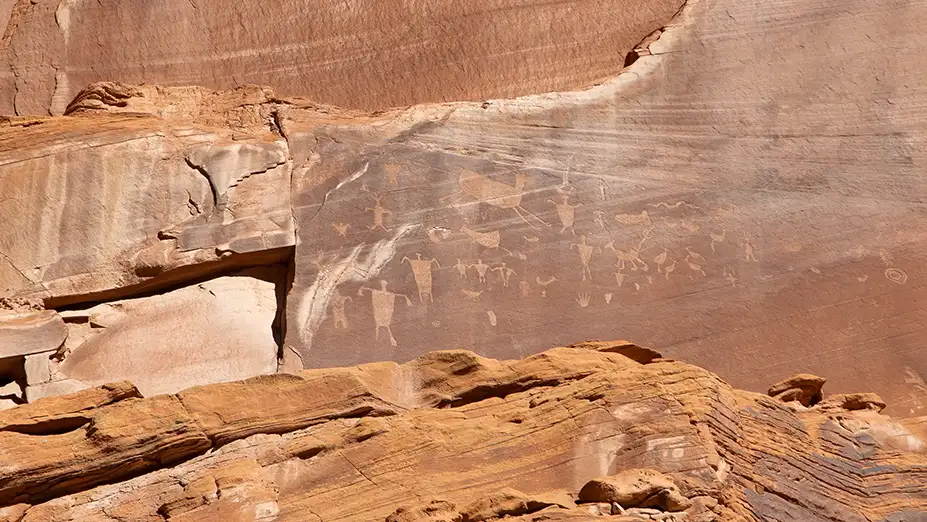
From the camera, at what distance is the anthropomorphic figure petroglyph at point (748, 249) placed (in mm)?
8555

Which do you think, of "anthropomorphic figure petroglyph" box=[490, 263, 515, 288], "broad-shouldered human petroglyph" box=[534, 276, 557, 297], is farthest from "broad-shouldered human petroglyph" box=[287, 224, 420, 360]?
"broad-shouldered human petroglyph" box=[534, 276, 557, 297]

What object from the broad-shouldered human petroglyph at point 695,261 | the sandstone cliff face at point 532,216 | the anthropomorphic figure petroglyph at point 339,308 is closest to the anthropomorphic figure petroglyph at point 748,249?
the sandstone cliff face at point 532,216

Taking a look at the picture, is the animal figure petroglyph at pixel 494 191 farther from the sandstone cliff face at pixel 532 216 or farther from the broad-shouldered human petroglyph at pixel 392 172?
the broad-shouldered human petroglyph at pixel 392 172

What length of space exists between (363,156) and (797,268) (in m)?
2.81

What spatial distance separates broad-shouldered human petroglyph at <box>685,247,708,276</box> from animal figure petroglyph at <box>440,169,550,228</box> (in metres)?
0.90

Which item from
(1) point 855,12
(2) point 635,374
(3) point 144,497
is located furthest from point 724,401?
(1) point 855,12

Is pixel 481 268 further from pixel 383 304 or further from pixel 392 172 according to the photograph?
pixel 392 172

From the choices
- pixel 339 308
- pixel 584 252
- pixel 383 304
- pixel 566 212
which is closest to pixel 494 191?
pixel 566 212

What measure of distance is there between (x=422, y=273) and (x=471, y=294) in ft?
1.09

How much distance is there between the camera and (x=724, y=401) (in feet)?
22.8

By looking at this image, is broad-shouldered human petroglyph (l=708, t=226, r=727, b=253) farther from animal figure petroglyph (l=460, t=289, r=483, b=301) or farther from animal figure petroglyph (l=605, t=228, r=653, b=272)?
animal figure petroglyph (l=460, t=289, r=483, b=301)

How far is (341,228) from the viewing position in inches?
338

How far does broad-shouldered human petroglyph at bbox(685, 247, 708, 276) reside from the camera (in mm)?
8523

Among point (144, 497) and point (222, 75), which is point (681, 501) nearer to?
point (144, 497)
